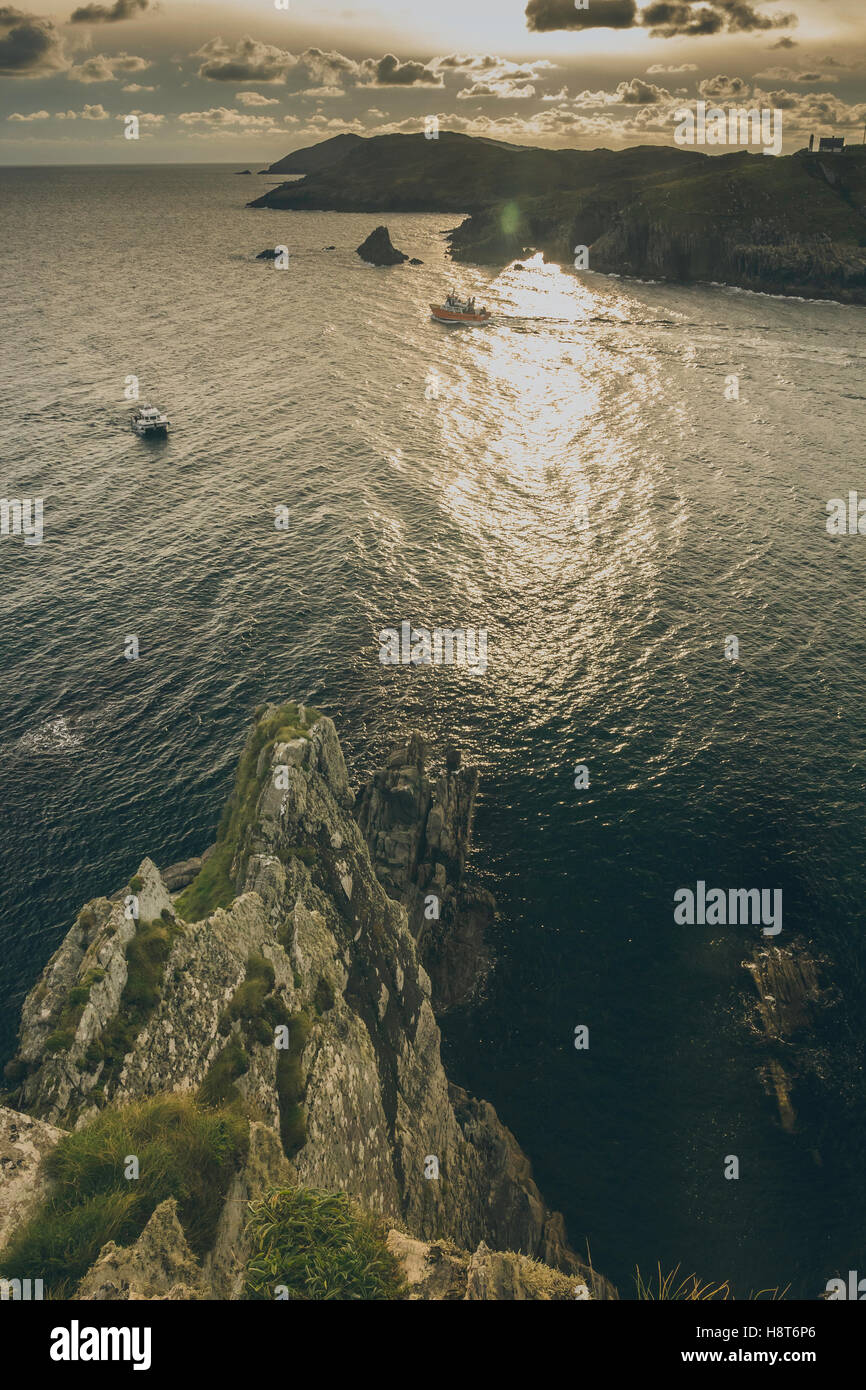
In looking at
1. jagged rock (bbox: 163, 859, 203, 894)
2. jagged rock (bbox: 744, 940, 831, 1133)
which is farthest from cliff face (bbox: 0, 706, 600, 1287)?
jagged rock (bbox: 744, 940, 831, 1133)

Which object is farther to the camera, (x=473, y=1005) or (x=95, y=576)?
(x=95, y=576)

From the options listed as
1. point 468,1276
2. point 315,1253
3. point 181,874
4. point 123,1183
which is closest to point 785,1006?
point 468,1276

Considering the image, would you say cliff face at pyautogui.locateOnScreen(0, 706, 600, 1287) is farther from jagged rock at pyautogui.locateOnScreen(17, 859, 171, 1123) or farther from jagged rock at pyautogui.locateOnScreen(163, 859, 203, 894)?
jagged rock at pyautogui.locateOnScreen(163, 859, 203, 894)

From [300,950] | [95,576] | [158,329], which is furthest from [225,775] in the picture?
[158,329]

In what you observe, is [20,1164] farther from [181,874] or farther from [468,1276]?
[181,874]

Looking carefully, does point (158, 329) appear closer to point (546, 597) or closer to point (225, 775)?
point (546, 597)

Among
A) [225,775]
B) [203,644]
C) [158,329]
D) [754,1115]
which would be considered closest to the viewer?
[754,1115]
